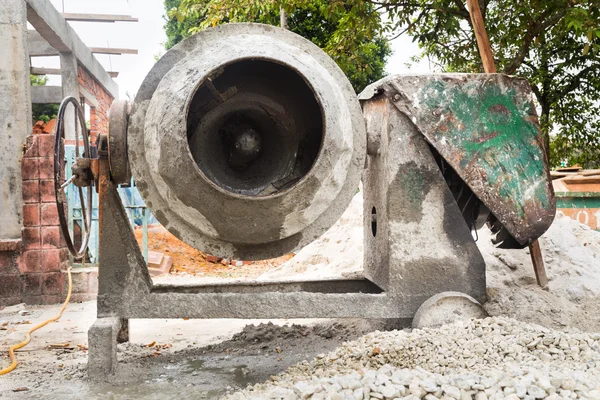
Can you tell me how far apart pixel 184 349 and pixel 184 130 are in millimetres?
1370

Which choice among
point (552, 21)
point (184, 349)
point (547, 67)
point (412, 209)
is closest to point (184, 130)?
point (412, 209)

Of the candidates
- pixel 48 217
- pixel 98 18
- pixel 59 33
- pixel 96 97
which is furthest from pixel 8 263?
pixel 96 97

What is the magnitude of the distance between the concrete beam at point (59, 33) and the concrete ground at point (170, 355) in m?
4.62

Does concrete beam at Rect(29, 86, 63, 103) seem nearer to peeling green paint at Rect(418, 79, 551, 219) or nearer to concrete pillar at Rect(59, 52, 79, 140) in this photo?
concrete pillar at Rect(59, 52, 79, 140)

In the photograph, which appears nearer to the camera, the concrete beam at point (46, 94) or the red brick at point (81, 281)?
the red brick at point (81, 281)

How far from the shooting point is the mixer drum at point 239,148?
2566mm

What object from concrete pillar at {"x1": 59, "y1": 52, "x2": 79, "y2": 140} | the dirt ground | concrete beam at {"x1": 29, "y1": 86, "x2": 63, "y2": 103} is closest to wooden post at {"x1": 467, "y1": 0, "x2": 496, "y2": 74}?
the dirt ground

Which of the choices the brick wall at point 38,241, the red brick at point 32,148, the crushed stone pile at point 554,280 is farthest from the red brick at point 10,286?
the crushed stone pile at point 554,280

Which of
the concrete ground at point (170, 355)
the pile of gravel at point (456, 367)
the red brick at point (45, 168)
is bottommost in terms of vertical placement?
the concrete ground at point (170, 355)

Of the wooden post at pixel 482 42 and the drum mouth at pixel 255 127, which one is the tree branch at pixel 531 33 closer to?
the wooden post at pixel 482 42

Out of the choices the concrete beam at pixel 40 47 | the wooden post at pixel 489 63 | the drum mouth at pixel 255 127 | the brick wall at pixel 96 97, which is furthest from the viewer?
the brick wall at pixel 96 97

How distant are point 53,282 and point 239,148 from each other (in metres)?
3.06

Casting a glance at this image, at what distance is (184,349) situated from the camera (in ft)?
10.7

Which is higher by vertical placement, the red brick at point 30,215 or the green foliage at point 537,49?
the green foliage at point 537,49
